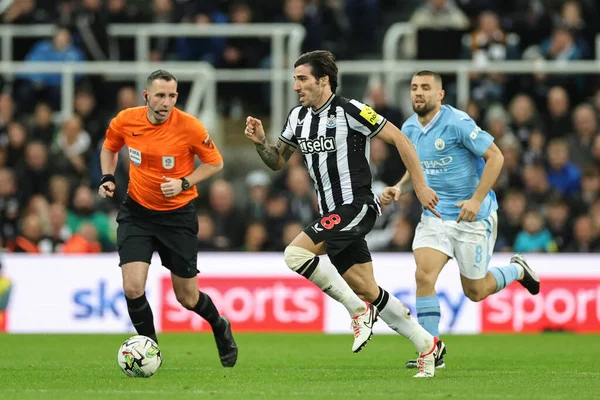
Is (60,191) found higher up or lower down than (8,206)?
higher up

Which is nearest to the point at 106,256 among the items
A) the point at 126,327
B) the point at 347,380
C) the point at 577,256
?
the point at 126,327

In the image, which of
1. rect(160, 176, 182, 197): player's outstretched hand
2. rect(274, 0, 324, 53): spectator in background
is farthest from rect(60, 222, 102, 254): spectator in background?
rect(160, 176, 182, 197): player's outstretched hand

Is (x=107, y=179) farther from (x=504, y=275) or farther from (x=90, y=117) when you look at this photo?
(x=90, y=117)

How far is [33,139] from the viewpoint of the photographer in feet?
65.1

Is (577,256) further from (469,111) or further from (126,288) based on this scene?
(126,288)

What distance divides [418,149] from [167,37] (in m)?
10.5

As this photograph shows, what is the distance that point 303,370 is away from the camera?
36.7 ft

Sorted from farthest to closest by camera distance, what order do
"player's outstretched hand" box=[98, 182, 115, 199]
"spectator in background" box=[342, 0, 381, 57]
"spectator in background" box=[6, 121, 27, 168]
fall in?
"spectator in background" box=[342, 0, 381, 57], "spectator in background" box=[6, 121, 27, 168], "player's outstretched hand" box=[98, 182, 115, 199]

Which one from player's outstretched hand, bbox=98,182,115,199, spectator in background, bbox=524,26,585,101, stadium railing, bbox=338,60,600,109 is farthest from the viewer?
spectator in background, bbox=524,26,585,101

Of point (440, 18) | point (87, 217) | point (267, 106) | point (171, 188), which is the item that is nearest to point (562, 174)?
point (440, 18)

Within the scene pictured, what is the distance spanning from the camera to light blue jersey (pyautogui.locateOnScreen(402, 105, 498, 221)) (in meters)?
11.5

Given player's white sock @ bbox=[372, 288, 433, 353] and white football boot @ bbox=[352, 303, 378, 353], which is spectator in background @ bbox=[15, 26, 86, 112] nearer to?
player's white sock @ bbox=[372, 288, 433, 353]

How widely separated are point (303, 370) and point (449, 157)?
91.8 inches

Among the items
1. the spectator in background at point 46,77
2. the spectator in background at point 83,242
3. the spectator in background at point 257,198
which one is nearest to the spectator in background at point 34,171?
the spectator in background at point 83,242
